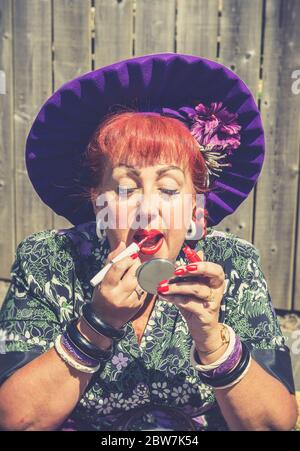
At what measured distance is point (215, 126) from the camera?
180cm

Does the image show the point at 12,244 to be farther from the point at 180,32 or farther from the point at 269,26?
the point at 269,26

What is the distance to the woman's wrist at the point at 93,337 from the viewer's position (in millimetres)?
1560

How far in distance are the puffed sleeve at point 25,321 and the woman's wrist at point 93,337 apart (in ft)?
0.70

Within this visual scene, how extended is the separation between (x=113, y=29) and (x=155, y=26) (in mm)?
221

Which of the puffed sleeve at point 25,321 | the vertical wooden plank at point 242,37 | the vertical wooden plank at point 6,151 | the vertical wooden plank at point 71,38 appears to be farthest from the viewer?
the vertical wooden plank at point 6,151

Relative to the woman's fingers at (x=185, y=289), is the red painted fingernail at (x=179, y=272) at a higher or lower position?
higher

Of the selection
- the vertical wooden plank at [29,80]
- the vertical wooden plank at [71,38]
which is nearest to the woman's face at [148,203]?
the vertical wooden plank at [71,38]

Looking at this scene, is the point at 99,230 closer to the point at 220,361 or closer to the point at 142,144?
the point at 142,144

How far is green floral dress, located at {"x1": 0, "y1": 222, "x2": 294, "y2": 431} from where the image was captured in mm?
1767

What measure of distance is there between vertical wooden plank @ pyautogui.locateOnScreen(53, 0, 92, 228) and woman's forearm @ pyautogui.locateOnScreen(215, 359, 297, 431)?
2.17 metres

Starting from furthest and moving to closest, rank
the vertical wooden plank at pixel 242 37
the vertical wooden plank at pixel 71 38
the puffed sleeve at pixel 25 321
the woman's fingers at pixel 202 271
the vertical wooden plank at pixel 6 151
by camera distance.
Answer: the vertical wooden plank at pixel 6 151, the vertical wooden plank at pixel 71 38, the vertical wooden plank at pixel 242 37, the puffed sleeve at pixel 25 321, the woman's fingers at pixel 202 271

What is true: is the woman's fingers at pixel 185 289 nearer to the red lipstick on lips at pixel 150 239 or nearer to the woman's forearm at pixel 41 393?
the red lipstick on lips at pixel 150 239

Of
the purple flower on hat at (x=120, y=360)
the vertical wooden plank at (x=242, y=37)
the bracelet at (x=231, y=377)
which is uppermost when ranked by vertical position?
the vertical wooden plank at (x=242, y=37)

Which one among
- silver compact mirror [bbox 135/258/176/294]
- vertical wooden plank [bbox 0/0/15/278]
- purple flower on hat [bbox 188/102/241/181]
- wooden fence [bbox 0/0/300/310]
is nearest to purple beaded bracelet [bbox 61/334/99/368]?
silver compact mirror [bbox 135/258/176/294]
